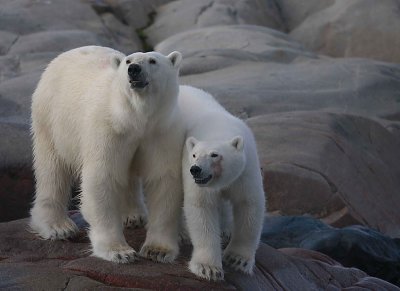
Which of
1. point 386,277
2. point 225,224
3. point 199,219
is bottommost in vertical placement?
point 386,277

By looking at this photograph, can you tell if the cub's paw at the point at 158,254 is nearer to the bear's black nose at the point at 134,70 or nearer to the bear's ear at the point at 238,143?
the bear's ear at the point at 238,143

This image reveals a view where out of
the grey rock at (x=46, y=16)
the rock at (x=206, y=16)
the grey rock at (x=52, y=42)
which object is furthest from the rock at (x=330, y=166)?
the rock at (x=206, y=16)

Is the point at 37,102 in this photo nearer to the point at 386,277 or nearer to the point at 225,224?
the point at 225,224

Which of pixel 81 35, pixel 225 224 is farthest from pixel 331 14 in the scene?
pixel 225 224

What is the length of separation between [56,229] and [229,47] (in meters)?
11.5

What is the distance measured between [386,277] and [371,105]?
18.7ft

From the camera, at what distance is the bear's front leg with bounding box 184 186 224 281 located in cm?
529

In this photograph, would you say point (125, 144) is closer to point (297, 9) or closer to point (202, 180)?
point (202, 180)

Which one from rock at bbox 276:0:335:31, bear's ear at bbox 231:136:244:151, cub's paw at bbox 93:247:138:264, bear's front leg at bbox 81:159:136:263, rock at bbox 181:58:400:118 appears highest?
bear's ear at bbox 231:136:244:151

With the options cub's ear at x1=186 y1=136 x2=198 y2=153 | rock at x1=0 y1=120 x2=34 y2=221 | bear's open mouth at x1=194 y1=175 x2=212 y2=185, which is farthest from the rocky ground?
cub's ear at x1=186 y1=136 x2=198 y2=153

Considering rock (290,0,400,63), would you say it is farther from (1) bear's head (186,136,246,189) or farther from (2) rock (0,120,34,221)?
(1) bear's head (186,136,246,189)

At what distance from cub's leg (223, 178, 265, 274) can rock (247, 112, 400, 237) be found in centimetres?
361

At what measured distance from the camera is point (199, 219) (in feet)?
17.4

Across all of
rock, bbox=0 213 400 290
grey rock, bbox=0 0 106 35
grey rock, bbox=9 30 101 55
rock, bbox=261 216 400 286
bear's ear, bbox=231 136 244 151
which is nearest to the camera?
rock, bbox=0 213 400 290
